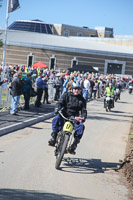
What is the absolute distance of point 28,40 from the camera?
6925cm

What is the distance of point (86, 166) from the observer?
9.20m

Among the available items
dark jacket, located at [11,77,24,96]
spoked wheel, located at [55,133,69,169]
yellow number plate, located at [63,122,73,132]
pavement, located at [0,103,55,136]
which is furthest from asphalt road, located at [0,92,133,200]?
dark jacket, located at [11,77,24,96]

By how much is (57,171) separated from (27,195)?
2033mm

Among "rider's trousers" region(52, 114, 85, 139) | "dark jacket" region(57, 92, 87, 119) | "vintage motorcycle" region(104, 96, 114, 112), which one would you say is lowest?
"vintage motorcycle" region(104, 96, 114, 112)

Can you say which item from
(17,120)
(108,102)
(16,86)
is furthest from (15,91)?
(108,102)

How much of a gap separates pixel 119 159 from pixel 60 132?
207cm

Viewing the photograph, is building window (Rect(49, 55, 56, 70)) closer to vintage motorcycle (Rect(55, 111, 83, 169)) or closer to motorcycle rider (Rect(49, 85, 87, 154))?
motorcycle rider (Rect(49, 85, 87, 154))

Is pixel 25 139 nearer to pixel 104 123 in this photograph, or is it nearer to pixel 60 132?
pixel 60 132

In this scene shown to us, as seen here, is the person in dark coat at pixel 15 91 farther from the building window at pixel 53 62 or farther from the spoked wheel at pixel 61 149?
the building window at pixel 53 62

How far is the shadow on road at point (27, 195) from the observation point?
6184 mm

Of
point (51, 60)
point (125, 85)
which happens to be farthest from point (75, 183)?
point (51, 60)

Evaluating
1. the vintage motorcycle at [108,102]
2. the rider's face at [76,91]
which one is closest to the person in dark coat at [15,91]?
the rider's face at [76,91]

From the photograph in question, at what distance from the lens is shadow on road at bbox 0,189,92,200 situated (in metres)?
6.18

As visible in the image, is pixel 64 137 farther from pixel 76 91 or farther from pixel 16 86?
pixel 16 86
